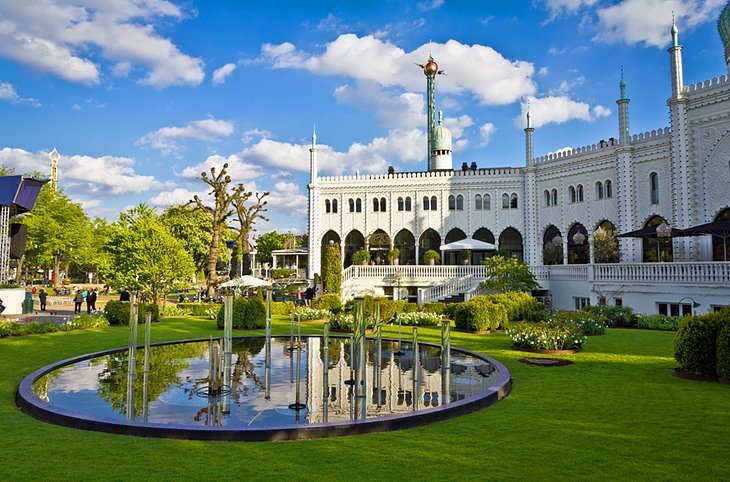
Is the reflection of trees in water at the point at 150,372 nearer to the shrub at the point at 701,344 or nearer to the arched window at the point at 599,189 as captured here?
the shrub at the point at 701,344

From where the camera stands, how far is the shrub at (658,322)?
20797 millimetres

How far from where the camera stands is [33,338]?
18.4 metres

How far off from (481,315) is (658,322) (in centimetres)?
766

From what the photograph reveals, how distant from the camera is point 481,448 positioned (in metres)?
6.75

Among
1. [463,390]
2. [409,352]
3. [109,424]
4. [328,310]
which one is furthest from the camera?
[328,310]

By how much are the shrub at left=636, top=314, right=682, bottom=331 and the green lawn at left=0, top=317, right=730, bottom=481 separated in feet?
39.3

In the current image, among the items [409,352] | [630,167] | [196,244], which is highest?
[630,167]

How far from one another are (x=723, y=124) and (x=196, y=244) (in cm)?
4811

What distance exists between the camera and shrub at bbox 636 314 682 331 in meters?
20.8

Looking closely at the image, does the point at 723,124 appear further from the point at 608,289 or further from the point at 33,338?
the point at 33,338

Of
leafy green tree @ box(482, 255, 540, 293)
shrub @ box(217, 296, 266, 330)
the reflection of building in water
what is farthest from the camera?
leafy green tree @ box(482, 255, 540, 293)

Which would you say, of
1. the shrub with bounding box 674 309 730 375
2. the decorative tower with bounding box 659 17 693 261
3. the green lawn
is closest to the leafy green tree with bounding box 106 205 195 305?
the green lawn

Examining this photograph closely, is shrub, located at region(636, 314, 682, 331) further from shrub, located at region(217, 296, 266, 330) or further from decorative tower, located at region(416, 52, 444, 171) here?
decorative tower, located at region(416, 52, 444, 171)

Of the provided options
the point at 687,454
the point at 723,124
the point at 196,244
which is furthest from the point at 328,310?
the point at 196,244
